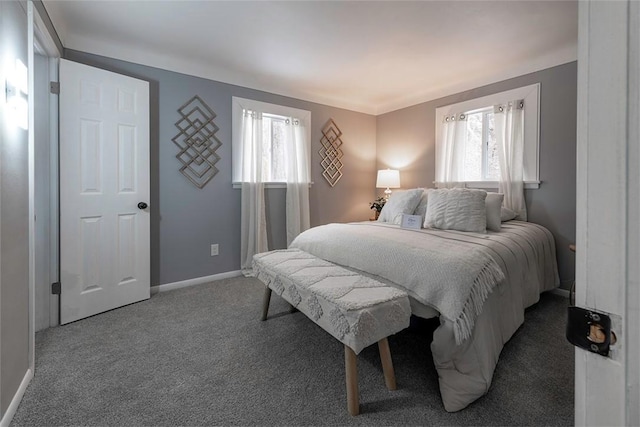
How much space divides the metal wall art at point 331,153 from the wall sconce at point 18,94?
2953mm

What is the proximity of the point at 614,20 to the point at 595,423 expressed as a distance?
0.59 meters

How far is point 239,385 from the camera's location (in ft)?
5.04

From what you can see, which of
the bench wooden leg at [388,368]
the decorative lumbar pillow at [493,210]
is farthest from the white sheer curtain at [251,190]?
the decorative lumbar pillow at [493,210]

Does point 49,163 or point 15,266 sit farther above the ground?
point 49,163

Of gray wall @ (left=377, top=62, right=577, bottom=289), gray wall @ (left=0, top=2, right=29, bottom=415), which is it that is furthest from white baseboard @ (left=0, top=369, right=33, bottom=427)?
gray wall @ (left=377, top=62, right=577, bottom=289)

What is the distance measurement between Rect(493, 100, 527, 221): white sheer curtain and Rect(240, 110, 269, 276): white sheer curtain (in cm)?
269

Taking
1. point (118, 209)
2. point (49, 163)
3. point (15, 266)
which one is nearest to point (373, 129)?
point (118, 209)

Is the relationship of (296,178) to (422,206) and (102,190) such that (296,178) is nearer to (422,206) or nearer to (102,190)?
(422,206)

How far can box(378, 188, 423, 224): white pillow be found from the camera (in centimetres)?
295

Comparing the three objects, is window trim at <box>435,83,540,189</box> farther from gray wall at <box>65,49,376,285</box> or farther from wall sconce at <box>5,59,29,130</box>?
wall sconce at <box>5,59,29,130</box>

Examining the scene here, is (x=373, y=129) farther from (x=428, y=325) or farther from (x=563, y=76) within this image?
(x=428, y=325)

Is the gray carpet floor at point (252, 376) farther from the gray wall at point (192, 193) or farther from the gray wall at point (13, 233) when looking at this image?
the gray wall at point (192, 193)

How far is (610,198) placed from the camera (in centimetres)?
41

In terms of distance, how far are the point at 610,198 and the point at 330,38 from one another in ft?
8.57
